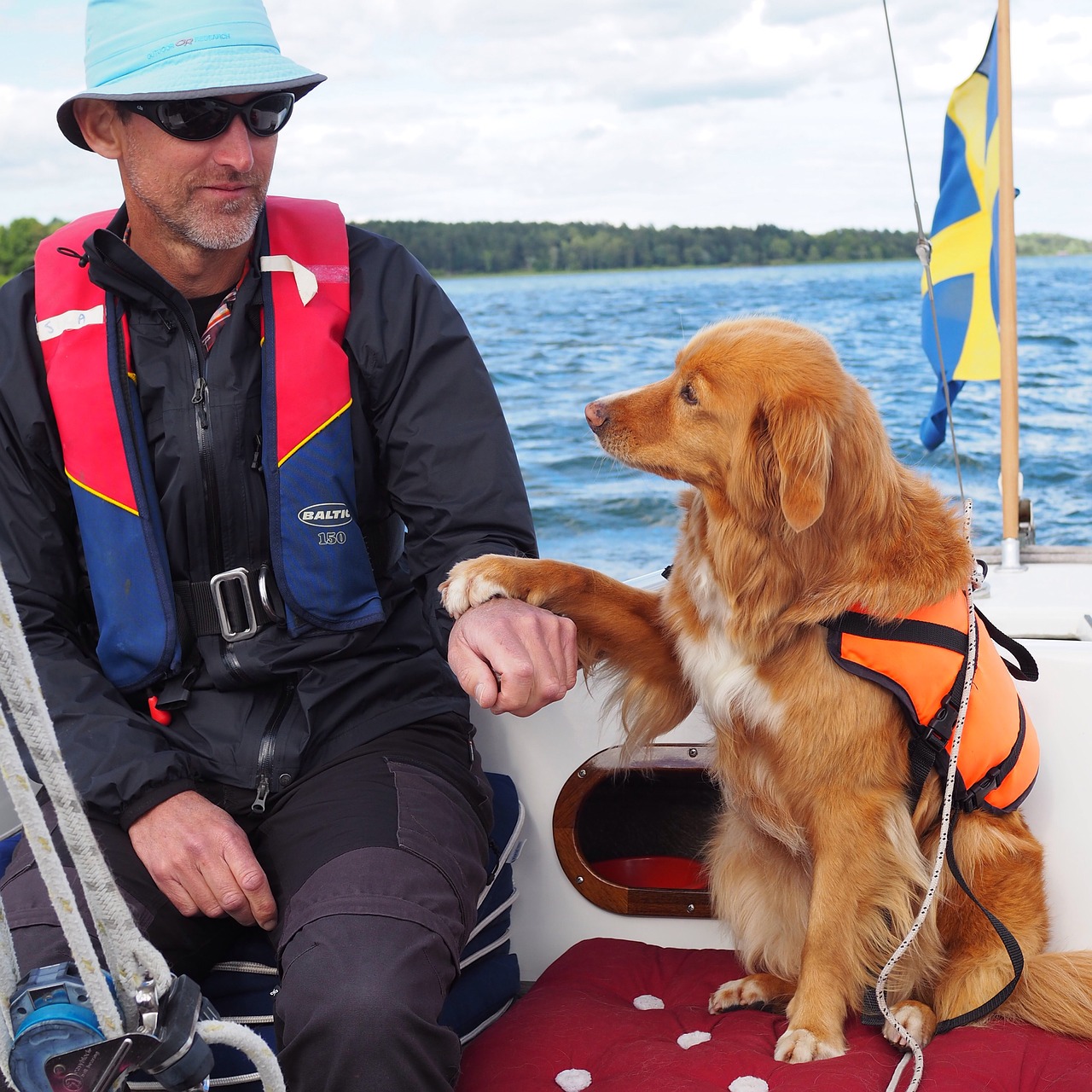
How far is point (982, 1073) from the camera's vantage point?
171 cm

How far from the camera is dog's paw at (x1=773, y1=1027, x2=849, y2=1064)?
180 cm

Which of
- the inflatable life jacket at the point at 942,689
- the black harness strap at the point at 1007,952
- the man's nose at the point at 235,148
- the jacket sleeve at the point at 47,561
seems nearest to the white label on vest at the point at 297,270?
the man's nose at the point at 235,148

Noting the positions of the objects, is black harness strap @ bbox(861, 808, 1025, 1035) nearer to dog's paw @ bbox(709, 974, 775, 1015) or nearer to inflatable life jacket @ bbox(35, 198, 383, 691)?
dog's paw @ bbox(709, 974, 775, 1015)

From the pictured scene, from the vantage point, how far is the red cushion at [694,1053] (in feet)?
5.60

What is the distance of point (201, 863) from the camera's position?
169 centimetres

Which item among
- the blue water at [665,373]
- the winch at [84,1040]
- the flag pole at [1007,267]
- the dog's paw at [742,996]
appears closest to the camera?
the winch at [84,1040]

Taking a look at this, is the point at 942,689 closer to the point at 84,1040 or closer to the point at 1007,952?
the point at 1007,952

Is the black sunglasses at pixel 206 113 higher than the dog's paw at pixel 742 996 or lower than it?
higher

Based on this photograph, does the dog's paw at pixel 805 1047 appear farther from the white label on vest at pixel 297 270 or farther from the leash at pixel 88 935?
the white label on vest at pixel 297 270

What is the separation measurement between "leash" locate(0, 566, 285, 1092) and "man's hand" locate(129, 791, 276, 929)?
1.67 ft

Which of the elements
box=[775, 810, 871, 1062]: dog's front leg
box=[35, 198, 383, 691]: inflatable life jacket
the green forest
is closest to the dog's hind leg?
box=[775, 810, 871, 1062]: dog's front leg

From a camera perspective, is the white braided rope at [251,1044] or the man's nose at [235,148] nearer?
the white braided rope at [251,1044]

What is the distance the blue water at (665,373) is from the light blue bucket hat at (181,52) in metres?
0.86

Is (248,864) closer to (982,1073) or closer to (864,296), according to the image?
(982,1073)
